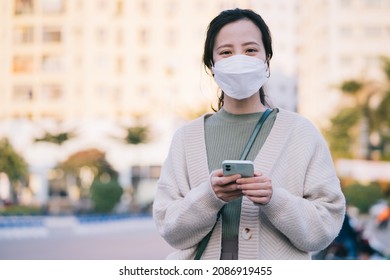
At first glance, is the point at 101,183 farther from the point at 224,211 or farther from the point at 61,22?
the point at 224,211

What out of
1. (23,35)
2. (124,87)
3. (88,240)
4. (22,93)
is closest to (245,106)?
(88,240)

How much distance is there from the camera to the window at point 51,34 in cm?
2477

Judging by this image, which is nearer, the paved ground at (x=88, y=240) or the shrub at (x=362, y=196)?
the paved ground at (x=88, y=240)

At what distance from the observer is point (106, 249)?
33.1 feet

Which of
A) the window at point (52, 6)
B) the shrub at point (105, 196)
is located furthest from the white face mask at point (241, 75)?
the window at point (52, 6)

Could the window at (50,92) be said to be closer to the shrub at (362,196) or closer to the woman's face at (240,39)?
the shrub at (362,196)

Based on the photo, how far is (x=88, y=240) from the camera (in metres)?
11.9

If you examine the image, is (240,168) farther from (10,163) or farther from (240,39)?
(10,163)

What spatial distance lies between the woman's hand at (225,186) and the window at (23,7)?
23.4 meters

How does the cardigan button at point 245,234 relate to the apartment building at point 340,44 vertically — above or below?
above

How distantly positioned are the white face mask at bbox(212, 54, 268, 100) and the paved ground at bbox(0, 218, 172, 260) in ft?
25.1

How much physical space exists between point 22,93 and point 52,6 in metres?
2.98
